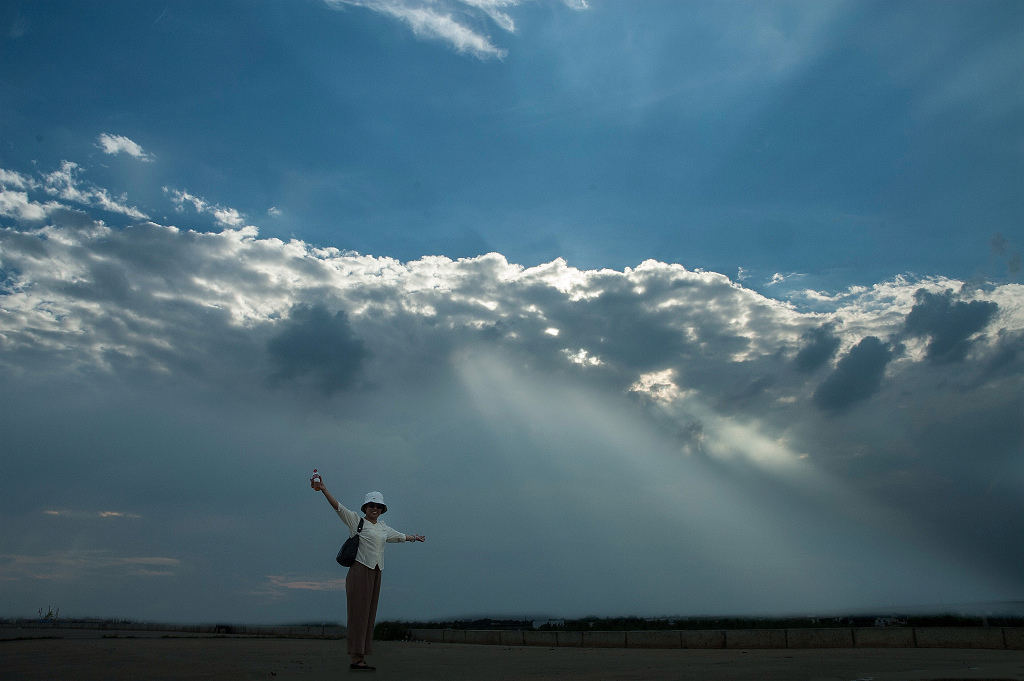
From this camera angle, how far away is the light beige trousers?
8.74 m

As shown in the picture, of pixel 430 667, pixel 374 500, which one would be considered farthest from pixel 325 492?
pixel 430 667

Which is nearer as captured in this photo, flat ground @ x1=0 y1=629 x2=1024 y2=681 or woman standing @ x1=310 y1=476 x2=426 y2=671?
flat ground @ x1=0 y1=629 x2=1024 y2=681

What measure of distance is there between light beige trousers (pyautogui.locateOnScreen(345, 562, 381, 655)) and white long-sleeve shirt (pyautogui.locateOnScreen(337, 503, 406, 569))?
97mm

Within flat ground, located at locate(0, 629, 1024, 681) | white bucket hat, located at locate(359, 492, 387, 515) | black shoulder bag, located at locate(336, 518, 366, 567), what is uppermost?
white bucket hat, located at locate(359, 492, 387, 515)

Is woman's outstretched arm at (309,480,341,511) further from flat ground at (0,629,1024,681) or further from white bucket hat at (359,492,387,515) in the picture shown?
flat ground at (0,629,1024,681)

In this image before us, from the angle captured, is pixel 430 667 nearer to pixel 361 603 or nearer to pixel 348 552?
pixel 361 603

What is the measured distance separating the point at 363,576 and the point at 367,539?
0.51 meters

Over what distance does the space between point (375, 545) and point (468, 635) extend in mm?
13129

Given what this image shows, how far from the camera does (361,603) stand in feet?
29.1

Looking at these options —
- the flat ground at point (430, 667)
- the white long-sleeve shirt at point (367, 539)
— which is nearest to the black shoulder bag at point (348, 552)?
the white long-sleeve shirt at point (367, 539)

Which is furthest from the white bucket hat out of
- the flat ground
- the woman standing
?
the flat ground

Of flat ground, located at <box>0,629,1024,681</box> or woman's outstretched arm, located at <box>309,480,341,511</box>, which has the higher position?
woman's outstretched arm, located at <box>309,480,341,511</box>

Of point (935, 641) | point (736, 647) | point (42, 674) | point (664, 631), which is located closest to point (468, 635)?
point (664, 631)

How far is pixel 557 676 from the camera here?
26.1 feet
